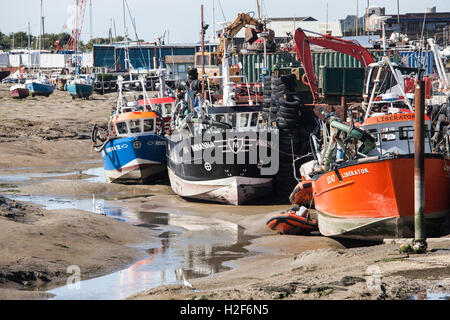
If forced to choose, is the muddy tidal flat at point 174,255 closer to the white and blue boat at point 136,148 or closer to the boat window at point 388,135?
the white and blue boat at point 136,148

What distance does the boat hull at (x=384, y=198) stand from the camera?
42.2ft

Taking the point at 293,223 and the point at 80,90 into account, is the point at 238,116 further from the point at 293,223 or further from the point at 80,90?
the point at 80,90

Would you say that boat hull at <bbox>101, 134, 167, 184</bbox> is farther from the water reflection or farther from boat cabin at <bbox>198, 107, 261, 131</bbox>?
boat cabin at <bbox>198, 107, 261, 131</bbox>

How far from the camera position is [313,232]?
15.8 metres

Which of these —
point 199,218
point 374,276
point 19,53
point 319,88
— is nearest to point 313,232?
point 199,218

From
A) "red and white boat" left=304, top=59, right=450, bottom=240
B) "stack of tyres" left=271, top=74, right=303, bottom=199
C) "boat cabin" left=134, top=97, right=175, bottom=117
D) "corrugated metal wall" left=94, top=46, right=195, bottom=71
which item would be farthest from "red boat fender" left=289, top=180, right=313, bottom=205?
"corrugated metal wall" left=94, top=46, right=195, bottom=71

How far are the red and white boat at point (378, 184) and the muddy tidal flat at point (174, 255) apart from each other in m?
0.55

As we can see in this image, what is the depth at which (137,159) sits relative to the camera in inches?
961

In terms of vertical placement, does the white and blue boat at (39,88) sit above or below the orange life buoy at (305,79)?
below

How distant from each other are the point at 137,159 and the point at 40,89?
1356 inches

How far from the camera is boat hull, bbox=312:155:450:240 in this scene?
42.2 ft

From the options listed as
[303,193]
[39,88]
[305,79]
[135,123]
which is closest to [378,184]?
[303,193]

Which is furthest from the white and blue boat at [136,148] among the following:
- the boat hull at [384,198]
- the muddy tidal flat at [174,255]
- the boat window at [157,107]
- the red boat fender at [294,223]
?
the boat hull at [384,198]

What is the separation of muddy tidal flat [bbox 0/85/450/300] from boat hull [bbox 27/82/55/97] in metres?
33.4
